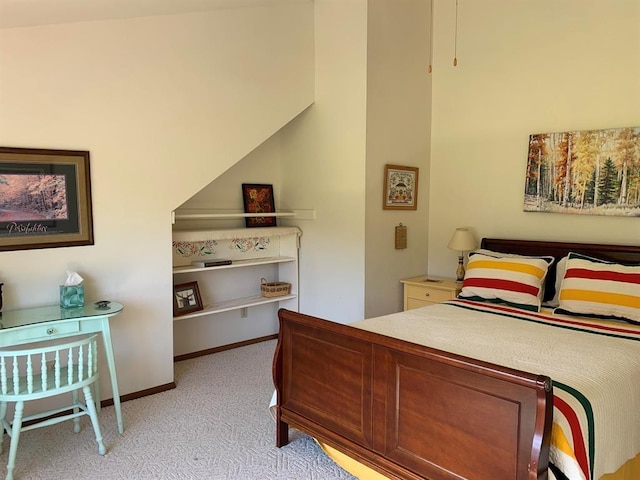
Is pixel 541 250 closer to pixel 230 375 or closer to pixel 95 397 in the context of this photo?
pixel 230 375

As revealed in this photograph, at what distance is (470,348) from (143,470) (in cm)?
180

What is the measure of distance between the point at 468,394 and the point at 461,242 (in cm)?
245

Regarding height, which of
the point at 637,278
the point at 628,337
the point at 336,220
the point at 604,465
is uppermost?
the point at 336,220

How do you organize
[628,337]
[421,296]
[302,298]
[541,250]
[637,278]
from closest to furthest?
[628,337]
[637,278]
[541,250]
[421,296]
[302,298]

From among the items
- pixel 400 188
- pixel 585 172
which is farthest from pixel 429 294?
pixel 585 172

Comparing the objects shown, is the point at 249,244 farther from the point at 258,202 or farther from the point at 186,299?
the point at 186,299

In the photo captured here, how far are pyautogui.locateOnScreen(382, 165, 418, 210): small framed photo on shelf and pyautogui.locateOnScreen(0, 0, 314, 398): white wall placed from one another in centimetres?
110

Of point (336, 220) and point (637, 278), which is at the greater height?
point (336, 220)

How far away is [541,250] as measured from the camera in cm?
386

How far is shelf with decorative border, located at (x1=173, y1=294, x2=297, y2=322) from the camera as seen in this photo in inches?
162

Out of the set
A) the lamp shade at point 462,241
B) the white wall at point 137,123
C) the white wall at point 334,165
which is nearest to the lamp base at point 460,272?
the lamp shade at point 462,241

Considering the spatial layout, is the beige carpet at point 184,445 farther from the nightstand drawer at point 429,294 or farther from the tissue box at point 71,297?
the nightstand drawer at point 429,294

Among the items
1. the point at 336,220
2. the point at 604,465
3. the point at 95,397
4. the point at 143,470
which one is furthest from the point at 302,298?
the point at 604,465

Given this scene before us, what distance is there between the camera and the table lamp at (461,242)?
417 cm
